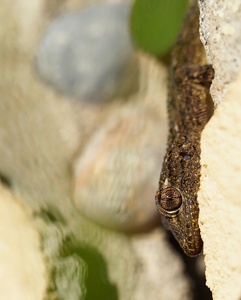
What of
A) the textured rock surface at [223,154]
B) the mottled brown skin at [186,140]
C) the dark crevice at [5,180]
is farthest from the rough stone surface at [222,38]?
the dark crevice at [5,180]

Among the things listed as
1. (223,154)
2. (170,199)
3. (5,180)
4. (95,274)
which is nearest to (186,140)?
(170,199)

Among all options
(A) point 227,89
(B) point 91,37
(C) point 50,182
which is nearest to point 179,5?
(B) point 91,37

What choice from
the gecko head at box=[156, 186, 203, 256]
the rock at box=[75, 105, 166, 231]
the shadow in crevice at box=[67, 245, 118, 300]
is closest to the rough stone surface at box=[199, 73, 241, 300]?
the gecko head at box=[156, 186, 203, 256]

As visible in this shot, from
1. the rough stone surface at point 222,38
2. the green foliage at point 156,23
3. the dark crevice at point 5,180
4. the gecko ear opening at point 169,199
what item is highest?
the rough stone surface at point 222,38

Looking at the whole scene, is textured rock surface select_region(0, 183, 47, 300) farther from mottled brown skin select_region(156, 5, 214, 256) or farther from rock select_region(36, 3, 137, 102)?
rock select_region(36, 3, 137, 102)

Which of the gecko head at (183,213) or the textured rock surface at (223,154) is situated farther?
the gecko head at (183,213)

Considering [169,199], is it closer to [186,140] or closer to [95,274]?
[186,140]

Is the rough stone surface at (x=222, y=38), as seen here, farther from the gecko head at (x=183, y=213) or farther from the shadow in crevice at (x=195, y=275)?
the shadow in crevice at (x=195, y=275)
